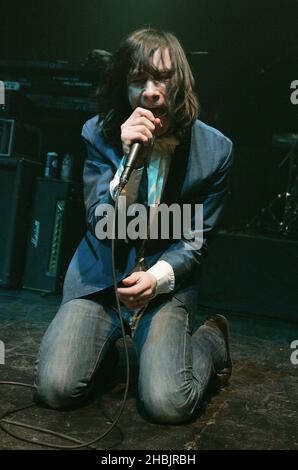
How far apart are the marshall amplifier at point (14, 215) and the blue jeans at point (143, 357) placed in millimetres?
1379

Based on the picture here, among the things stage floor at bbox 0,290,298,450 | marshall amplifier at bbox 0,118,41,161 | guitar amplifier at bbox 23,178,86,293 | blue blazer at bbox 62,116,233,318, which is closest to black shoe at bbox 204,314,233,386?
stage floor at bbox 0,290,298,450

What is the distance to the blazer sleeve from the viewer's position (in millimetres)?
1423

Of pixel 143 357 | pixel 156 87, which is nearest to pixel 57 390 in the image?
pixel 143 357

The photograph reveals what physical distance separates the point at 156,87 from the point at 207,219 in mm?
378

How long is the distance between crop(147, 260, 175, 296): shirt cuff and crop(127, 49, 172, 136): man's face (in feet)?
1.09

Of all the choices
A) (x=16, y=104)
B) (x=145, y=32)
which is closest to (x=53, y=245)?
(x=16, y=104)

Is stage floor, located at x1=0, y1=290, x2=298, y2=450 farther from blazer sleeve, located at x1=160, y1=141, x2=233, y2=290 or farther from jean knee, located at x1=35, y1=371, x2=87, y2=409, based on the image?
blazer sleeve, located at x1=160, y1=141, x2=233, y2=290

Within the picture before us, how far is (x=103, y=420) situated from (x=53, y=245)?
5.15ft

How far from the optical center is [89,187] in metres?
1.46

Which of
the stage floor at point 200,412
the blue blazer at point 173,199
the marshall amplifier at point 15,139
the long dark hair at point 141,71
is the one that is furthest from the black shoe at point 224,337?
the marshall amplifier at point 15,139

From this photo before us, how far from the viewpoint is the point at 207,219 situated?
4.83 feet

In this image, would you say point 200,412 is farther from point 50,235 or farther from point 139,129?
point 50,235

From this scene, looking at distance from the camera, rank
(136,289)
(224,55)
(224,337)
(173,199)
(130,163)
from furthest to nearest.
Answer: (224,55)
(224,337)
(173,199)
(136,289)
(130,163)

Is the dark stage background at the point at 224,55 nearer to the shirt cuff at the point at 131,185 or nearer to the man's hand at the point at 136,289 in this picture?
the shirt cuff at the point at 131,185
